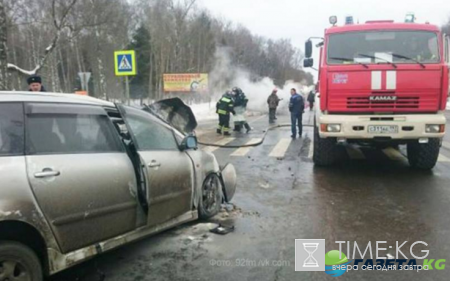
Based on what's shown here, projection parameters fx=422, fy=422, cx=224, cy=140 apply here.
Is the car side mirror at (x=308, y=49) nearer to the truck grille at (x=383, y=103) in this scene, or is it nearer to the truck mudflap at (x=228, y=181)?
the truck grille at (x=383, y=103)

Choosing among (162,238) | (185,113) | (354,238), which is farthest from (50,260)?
(185,113)

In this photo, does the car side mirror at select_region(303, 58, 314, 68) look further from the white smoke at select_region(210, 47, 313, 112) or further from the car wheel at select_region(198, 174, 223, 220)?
Answer: the white smoke at select_region(210, 47, 313, 112)

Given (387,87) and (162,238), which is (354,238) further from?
(387,87)

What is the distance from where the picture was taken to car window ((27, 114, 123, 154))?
317 cm

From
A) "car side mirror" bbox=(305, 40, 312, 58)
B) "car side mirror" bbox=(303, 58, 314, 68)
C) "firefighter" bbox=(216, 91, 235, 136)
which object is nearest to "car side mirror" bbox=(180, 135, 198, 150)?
"car side mirror" bbox=(305, 40, 312, 58)

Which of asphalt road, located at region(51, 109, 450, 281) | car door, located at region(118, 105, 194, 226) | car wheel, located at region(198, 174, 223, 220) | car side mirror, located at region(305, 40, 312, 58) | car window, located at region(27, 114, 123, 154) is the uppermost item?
car side mirror, located at region(305, 40, 312, 58)

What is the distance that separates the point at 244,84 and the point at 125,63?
31.8 meters

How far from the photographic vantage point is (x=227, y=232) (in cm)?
478

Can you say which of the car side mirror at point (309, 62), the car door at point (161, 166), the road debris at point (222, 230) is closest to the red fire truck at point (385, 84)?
the car side mirror at point (309, 62)

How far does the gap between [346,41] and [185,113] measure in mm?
3386

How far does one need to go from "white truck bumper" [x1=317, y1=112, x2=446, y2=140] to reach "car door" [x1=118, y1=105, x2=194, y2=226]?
382 centimetres

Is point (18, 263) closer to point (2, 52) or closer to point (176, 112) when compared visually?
point (176, 112)

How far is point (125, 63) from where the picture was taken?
1194cm

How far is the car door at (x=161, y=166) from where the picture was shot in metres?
4.04
